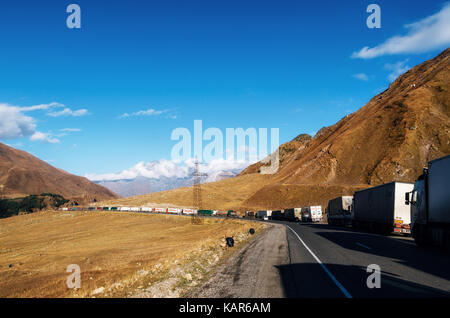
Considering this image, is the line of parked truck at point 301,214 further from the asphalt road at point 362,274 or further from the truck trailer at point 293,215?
the asphalt road at point 362,274

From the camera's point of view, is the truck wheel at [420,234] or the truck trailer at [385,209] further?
the truck trailer at [385,209]

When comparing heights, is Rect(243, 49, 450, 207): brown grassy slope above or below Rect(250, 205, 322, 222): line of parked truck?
above

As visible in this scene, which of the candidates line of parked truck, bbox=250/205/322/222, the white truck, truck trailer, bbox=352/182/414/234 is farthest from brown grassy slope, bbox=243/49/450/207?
truck trailer, bbox=352/182/414/234

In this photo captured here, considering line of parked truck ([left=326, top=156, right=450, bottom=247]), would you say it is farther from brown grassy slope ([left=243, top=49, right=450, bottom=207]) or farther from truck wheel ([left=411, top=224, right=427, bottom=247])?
brown grassy slope ([left=243, top=49, right=450, bottom=207])

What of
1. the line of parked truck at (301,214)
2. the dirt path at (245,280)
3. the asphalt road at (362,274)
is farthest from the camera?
the line of parked truck at (301,214)

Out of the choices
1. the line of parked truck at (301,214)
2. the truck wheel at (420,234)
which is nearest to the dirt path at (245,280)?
the truck wheel at (420,234)

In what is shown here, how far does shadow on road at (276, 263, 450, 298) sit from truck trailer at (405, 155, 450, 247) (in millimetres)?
7807

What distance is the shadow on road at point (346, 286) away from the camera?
28.5 ft

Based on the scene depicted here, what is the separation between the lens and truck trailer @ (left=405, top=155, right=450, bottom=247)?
16812 mm

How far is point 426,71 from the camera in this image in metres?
123

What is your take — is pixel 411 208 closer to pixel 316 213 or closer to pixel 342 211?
pixel 342 211

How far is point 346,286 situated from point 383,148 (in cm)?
9910
